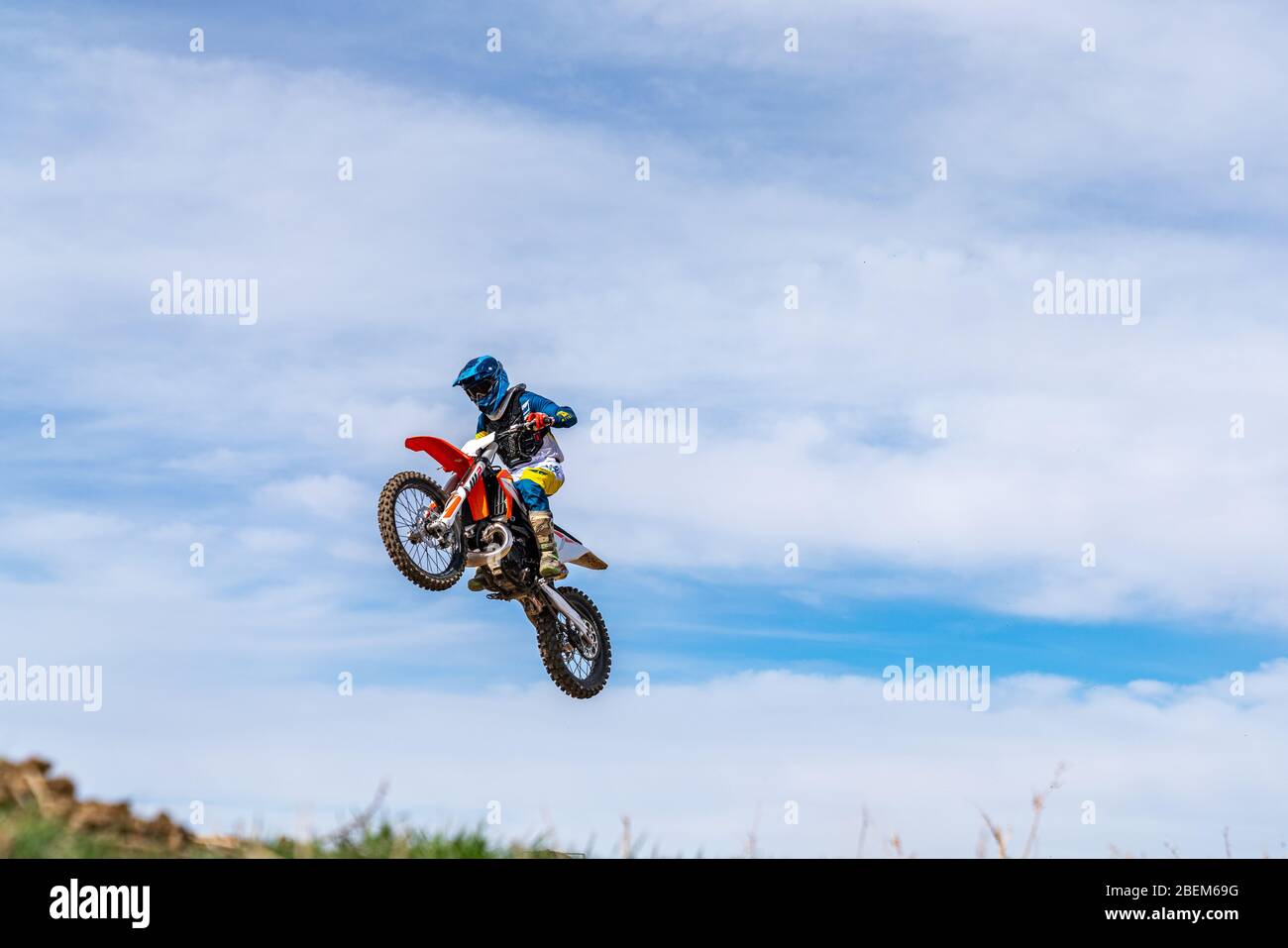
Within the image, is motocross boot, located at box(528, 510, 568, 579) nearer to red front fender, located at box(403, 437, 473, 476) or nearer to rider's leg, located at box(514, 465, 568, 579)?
rider's leg, located at box(514, 465, 568, 579)

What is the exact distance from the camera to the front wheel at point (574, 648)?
16.6 meters

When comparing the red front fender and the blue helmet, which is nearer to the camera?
the red front fender

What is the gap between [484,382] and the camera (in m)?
15.6

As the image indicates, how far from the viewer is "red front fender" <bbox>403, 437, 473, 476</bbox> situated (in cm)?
1464

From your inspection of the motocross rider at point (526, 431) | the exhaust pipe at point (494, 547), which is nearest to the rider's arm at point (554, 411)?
the motocross rider at point (526, 431)

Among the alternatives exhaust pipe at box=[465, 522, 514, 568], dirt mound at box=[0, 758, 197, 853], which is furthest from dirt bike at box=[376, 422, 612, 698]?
dirt mound at box=[0, 758, 197, 853]

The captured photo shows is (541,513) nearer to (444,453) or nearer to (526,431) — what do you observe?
(526,431)

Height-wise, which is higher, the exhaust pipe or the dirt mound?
the exhaust pipe

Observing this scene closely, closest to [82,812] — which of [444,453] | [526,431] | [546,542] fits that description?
[444,453]

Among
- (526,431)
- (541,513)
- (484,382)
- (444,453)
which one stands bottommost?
(541,513)

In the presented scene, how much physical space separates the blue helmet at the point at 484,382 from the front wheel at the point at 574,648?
3.01 m

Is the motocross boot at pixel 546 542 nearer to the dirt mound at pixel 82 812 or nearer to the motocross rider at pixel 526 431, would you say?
the motocross rider at pixel 526 431

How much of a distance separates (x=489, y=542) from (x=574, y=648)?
269cm
